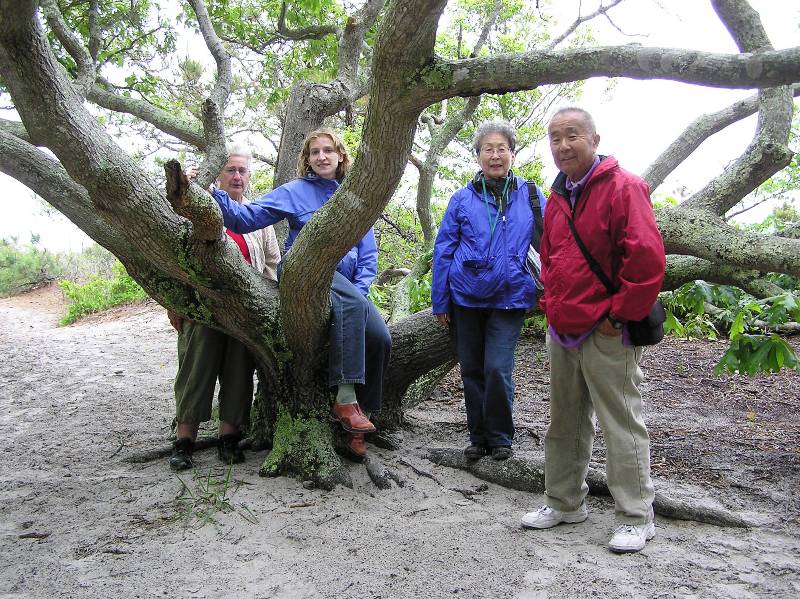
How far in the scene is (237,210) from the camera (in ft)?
12.0

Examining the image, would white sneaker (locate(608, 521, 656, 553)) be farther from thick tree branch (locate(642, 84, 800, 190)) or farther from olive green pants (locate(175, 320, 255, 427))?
thick tree branch (locate(642, 84, 800, 190))

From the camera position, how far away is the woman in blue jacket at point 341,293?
3.79m

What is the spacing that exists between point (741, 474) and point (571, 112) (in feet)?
8.26

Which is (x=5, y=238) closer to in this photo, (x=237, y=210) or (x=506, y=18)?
(x=506, y=18)

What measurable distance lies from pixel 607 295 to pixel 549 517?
117cm

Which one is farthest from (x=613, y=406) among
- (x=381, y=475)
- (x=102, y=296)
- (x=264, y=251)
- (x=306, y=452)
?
(x=102, y=296)

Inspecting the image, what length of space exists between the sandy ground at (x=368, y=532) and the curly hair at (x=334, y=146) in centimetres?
188

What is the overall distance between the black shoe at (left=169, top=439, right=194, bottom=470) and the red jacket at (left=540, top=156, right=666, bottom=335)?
8.12ft

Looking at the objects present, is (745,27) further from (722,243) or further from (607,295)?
(607,295)

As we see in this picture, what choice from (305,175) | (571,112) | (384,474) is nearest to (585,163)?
(571,112)

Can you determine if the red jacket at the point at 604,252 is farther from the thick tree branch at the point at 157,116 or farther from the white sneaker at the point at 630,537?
the thick tree branch at the point at 157,116

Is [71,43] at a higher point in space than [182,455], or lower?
higher

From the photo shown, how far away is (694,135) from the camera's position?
4906mm

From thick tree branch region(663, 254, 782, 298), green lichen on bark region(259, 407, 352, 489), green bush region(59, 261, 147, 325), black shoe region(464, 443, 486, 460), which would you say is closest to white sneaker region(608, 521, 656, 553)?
black shoe region(464, 443, 486, 460)
